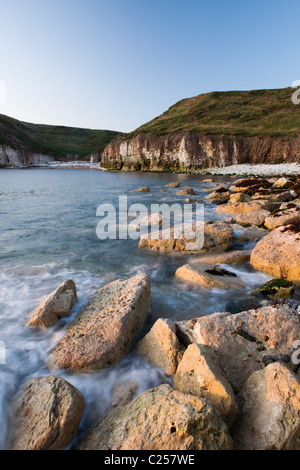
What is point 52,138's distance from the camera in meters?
161

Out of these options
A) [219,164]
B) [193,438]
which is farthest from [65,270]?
[219,164]

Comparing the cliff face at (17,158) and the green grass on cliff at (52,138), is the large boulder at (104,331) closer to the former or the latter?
the cliff face at (17,158)

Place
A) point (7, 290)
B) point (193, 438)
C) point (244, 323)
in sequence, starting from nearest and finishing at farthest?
point (193, 438)
point (244, 323)
point (7, 290)

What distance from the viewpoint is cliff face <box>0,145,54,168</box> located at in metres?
94.9

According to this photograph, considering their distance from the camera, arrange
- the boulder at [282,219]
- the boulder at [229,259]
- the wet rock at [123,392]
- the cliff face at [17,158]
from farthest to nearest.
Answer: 1. the cliff face at [17,158]
2. the boulder at [282,219]
3. the boulder at [229,259]
4. the wet rock at [123,392]

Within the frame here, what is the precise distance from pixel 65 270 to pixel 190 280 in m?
3.94

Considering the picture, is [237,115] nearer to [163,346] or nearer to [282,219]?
[282,219]

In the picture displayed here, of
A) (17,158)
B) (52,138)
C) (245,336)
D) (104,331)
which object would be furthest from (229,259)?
(52,138)

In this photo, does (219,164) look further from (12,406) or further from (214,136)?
(12,406)

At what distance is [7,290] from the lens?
21.6 feet

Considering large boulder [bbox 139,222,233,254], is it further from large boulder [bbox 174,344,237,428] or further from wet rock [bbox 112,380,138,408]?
wet rock [bbox 112,380,138,408]

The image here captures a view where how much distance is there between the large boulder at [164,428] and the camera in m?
2.35

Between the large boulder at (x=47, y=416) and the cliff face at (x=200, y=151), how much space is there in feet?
207

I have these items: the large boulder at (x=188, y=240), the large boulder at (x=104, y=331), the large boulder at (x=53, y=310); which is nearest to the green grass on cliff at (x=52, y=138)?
the large boulder at (x=188, y=240)
